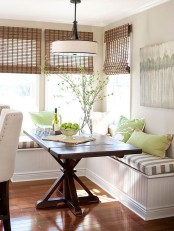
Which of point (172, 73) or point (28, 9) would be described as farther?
point (28, 9)

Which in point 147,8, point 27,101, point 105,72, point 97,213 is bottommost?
point 97,213

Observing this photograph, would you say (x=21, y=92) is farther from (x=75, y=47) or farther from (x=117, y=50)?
(x=75, y=47)

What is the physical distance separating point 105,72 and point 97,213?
2.70 meters

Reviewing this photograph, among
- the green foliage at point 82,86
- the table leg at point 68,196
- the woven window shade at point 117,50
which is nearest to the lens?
the table leg at point 68,196

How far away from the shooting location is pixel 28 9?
4703 millimetres

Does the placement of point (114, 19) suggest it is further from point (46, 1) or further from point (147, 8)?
point (46, 1)

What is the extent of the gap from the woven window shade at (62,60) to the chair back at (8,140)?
274 cm

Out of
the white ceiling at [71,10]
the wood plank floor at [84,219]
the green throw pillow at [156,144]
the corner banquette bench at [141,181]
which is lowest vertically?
the wood plank floor at [84,219]

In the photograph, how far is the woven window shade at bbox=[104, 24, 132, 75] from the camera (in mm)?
4973

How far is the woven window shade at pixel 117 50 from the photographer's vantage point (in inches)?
196

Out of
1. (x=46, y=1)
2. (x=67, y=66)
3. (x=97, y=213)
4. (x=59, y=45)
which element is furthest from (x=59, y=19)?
(x=97, y=213)

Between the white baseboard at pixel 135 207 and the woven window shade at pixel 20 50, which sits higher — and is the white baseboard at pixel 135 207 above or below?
below

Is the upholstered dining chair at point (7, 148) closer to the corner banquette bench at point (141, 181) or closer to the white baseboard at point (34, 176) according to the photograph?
the corner banquette bench at point (141, 181)

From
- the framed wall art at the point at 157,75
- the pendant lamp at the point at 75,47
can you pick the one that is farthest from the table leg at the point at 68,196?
the framed wall art at the point at 157,75
